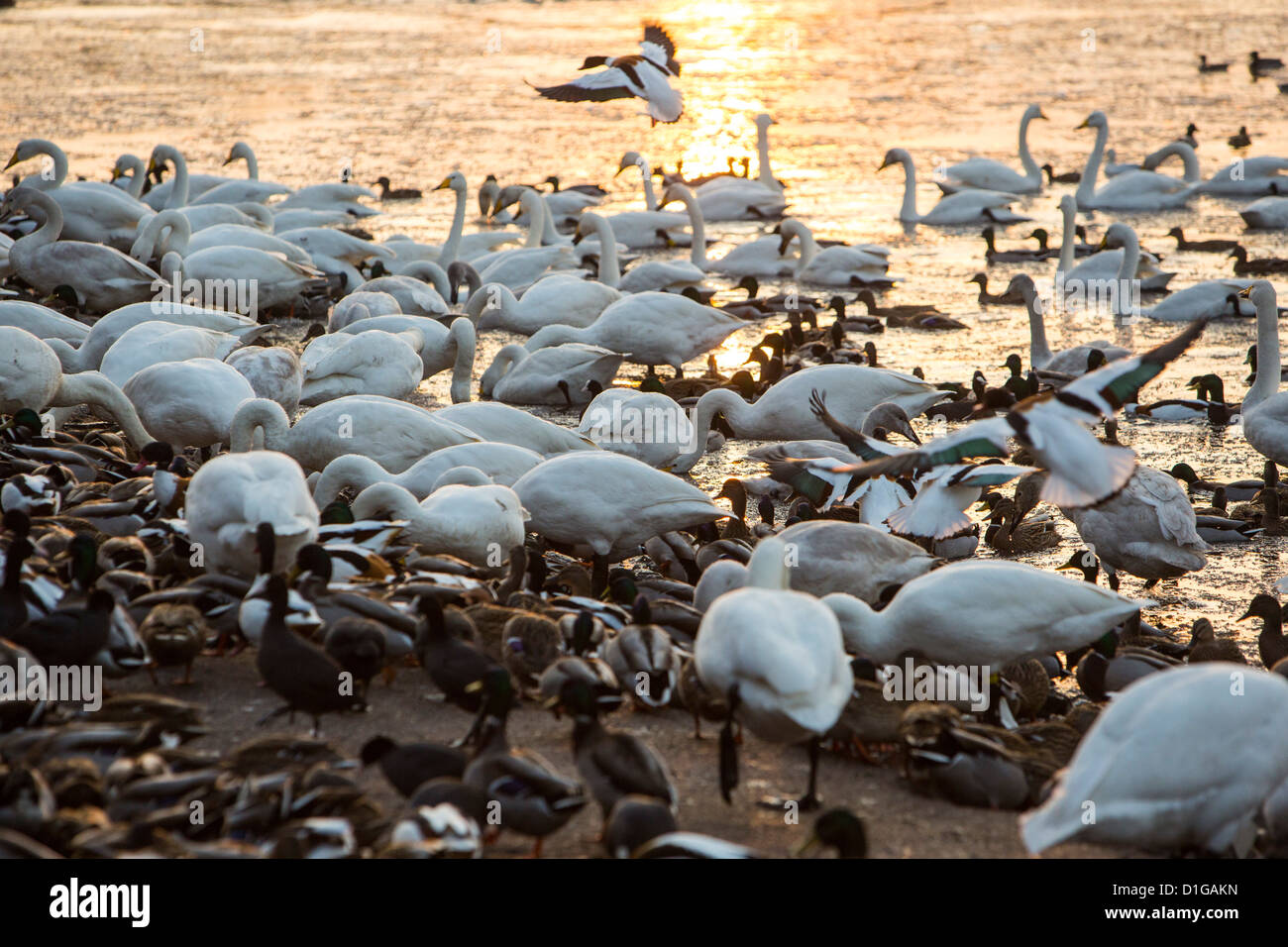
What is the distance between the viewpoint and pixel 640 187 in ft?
64.1

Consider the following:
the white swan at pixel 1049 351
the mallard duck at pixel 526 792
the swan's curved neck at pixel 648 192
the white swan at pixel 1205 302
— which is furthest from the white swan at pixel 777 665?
the swan's curved neck at pixel 648 192

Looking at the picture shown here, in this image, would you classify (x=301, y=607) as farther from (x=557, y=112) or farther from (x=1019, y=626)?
(x=557, y=112)

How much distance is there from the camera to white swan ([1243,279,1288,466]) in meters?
8.26

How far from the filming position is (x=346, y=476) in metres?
7.18

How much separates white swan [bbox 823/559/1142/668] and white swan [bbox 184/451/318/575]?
2.09 meters

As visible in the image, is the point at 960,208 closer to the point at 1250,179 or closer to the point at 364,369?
the point at 1250,179

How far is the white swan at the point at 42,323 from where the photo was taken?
32.2 feet

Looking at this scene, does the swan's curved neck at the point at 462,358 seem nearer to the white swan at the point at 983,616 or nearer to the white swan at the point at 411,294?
the white swan at the point at 411,294

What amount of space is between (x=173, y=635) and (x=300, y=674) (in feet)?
2.13

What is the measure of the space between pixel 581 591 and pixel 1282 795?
3.36 metres

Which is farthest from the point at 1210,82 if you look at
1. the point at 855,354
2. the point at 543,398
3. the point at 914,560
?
the point at 914,560

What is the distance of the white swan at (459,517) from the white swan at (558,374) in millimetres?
3726

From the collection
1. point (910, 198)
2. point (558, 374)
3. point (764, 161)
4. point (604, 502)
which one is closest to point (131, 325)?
point (558, 374)

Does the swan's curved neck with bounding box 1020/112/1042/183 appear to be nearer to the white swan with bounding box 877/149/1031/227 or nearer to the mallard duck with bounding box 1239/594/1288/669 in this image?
the white swan with bounding box 877/149/1031/227
